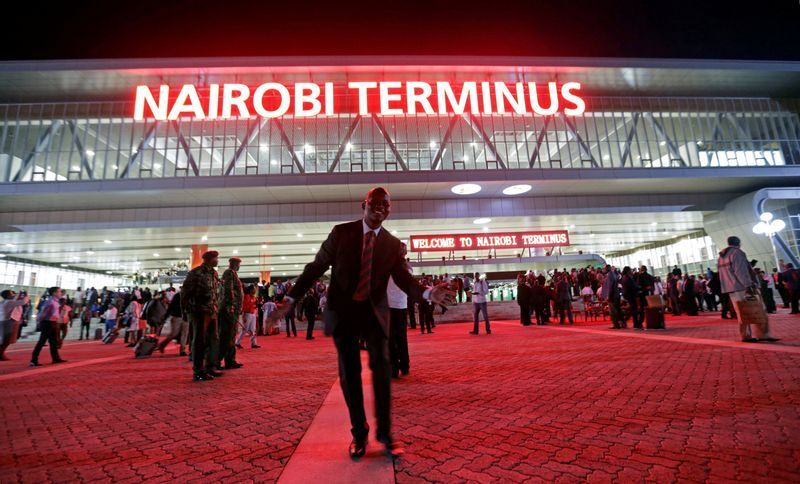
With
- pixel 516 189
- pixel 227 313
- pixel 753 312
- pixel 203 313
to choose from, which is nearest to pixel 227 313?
pixel 227 313

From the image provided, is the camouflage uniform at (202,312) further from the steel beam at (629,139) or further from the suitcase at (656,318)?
the steel beam at (629,139)

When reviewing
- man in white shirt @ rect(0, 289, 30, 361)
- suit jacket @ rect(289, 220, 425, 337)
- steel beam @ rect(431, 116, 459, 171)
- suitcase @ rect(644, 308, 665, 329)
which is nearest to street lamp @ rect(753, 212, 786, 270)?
suitcase @ rect(644, 308, 665, 329)

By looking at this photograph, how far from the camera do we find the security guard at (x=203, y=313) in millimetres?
5812

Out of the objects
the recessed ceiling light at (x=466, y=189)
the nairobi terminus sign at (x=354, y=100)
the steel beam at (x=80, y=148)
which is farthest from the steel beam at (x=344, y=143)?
the steel beam at (x=80, y=148)

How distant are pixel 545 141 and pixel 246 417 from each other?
23038 millimetres

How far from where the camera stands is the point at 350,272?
8.30 ft

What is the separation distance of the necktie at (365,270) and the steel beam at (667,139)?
25506mm

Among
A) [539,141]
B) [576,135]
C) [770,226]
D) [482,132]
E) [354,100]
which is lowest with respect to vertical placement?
[770,226]

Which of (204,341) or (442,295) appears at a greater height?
(442,295)

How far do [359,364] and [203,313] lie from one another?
468 cm

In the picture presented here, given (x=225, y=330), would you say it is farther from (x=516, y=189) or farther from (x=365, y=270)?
(x=516, y=189)

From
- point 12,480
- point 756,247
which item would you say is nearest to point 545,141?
point 756,247

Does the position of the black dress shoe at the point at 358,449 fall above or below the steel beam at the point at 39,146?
below

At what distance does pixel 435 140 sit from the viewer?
21.8 metres
